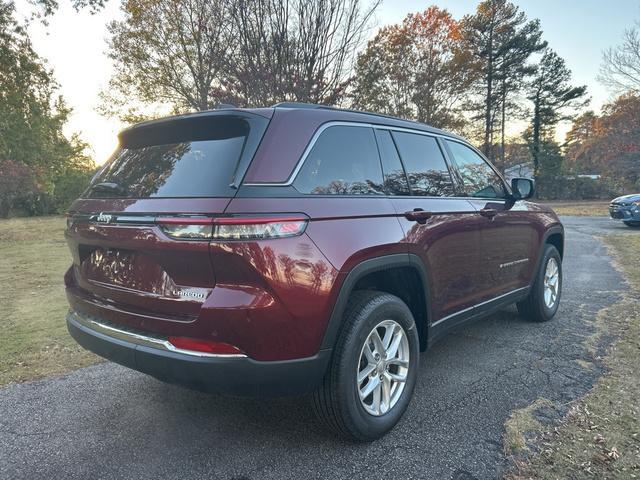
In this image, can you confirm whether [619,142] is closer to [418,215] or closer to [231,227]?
[418,215]

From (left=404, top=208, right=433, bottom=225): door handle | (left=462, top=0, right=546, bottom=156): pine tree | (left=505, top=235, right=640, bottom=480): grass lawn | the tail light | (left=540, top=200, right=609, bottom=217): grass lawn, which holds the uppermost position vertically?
(left=462, top=0, right=546, bottom=156): pine tree

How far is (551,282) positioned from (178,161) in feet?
13.8

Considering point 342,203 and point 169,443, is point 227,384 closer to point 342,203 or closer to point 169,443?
point 169,443

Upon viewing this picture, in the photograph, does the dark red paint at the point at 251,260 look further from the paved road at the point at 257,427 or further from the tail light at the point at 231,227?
the paved road at the point at 257,427

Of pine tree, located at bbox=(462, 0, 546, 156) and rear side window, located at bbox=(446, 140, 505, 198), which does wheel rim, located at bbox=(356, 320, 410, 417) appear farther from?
pine tree, located at bbox=(462, 0, 546, 156)

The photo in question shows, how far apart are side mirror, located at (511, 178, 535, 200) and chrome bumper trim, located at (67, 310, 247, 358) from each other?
10.6ft

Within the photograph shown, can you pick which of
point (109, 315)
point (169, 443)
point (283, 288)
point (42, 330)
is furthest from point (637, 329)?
point (42, 330)

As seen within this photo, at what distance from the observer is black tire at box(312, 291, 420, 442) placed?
7.55 ft

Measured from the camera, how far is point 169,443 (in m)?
2.52

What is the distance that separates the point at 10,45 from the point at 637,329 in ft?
52.6

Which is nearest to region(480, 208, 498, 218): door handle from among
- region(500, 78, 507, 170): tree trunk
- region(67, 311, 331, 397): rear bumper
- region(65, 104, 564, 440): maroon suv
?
region(65, 104, 564, 440): maroon suv

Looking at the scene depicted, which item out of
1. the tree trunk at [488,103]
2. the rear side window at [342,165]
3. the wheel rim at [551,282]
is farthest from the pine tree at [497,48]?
the rear side window at [342,165]

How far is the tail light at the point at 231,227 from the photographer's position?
6.53 feet

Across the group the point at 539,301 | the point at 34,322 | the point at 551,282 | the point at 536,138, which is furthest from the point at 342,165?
the point at 536,138
